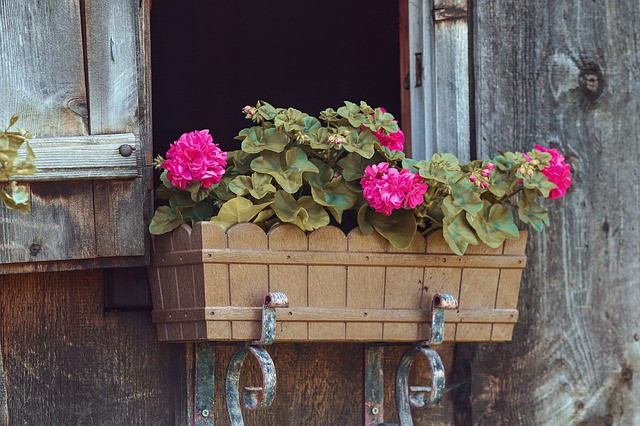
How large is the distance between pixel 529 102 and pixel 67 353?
1.21 metres

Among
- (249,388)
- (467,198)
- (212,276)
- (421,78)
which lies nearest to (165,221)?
(212,276)

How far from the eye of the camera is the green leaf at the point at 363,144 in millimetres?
2102

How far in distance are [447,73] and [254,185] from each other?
23.5 inches

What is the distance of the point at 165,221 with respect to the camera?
83.0 inches

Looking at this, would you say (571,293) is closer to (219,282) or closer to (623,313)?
(623,313)

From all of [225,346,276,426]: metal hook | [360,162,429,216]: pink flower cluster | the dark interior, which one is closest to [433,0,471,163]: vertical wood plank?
[360,162,429,216]: pink flower cluster

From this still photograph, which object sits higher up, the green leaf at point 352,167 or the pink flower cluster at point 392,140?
the pink flower cluster at point 392,140

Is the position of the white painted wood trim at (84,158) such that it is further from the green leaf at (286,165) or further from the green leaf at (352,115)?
the green leaf at (352,115)

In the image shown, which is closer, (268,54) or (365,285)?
(365,285)

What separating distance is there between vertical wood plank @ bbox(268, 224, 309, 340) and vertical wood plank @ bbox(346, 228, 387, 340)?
10 centimetres

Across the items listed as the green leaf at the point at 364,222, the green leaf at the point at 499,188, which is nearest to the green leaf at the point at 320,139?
the green leaf at the point at 364,222

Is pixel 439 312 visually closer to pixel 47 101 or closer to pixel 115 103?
pixel 115 103

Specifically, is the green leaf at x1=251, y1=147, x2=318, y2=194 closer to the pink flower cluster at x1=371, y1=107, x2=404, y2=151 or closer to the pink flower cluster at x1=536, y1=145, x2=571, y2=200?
the pink flower cluster at x1=371, y1=107, x2=404, y2=151

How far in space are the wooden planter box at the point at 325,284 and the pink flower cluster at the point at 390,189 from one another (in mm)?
107
